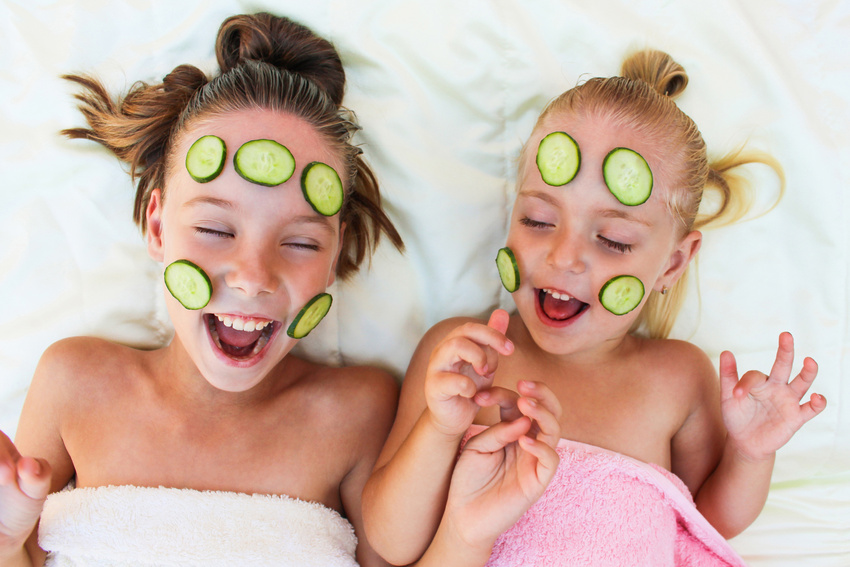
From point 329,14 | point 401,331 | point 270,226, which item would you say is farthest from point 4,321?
point 329,14

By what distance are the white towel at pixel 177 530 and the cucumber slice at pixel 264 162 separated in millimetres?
840

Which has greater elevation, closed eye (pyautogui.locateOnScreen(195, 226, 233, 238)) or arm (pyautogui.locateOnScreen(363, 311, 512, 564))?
closed eye (pyautogui.locateOnScreen(195, 226, 233, 238))

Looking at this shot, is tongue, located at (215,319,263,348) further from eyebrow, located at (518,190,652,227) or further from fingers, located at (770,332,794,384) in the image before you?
fingers, located at (770,332,794,384)

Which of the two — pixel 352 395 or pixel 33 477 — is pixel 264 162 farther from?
pixel 33 477

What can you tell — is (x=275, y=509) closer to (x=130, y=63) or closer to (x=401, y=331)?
(x=401, y=331)

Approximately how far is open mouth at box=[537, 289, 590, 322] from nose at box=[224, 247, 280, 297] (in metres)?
0.72

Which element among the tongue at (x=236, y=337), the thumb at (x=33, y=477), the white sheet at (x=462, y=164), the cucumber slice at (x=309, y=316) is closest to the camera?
the thumb at (x=33, y=477)

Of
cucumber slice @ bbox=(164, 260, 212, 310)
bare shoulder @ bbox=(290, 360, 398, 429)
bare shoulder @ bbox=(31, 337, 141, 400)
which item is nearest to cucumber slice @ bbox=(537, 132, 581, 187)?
bare shoulder @ bbox=(290, 360, 398, 429)

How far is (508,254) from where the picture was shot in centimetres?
179

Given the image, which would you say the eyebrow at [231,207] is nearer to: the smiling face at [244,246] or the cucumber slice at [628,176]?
the smiling face at [244,246]

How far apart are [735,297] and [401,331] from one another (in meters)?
1.11

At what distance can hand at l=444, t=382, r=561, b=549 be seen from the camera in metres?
1.41

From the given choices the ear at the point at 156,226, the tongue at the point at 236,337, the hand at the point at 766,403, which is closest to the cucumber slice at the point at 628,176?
the hand at the point at 766,403

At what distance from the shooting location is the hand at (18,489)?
54.3 inches
